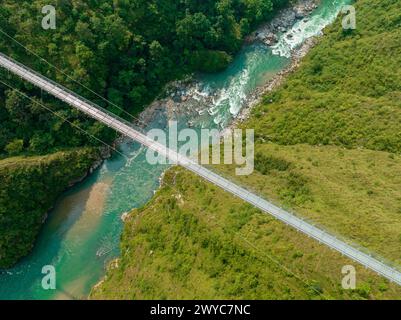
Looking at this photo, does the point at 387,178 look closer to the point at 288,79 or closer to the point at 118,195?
the point at 288,79

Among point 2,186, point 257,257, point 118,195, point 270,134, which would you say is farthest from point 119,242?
point 270,134

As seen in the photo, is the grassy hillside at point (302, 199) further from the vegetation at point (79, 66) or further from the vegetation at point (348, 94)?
the vegetation at point (79, 66)
